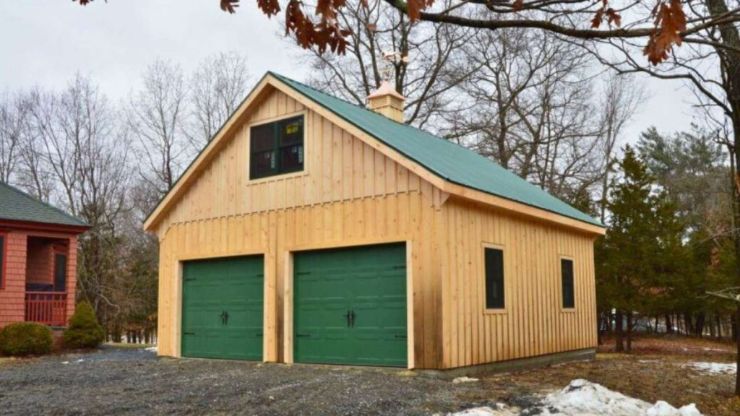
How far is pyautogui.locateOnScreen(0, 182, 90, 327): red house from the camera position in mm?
17094

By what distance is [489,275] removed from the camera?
11.0 meters

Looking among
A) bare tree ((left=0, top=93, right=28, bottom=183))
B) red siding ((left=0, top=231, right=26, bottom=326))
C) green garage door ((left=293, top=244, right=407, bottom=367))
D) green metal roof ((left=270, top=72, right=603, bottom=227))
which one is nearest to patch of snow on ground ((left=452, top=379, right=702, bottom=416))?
green garage door ((left=293, top=244, right=407, bottom=367))

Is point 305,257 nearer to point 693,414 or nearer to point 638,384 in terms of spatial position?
point 638,384

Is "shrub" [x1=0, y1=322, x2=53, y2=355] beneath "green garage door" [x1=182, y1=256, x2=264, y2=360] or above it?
beneath

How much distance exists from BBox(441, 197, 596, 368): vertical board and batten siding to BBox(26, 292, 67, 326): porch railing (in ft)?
40.8

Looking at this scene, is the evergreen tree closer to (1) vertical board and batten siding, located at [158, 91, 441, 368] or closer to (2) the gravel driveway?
(1) vertical board and batten siding, located at [158, 91, 441, 368]

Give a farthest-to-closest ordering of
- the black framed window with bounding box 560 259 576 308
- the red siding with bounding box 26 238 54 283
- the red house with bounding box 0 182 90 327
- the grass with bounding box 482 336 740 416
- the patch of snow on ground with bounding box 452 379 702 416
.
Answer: the red siding with bounding box 26 238 54 283
the red house with bounding box 0 182 90 327
the black framed window with bounding box 560 259 576 308
the grass with bounding box 482 336 740 416
the patch of snow on ground with bounding box 452 379 702 416

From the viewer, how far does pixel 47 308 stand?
18031 millimetres

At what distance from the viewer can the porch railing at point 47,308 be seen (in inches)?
698

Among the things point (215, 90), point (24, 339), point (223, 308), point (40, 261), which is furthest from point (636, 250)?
point (215, 90)

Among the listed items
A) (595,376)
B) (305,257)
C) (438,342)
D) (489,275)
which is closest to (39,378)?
(305,257)

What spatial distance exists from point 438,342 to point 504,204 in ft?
8.60

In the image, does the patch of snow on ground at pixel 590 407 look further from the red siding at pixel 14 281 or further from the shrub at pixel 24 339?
the red siding at pixel 14 281

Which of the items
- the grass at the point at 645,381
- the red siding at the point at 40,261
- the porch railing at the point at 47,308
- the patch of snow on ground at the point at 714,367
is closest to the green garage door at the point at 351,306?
the grass at the point at 645,381
